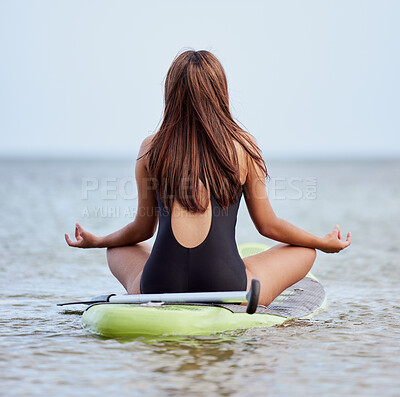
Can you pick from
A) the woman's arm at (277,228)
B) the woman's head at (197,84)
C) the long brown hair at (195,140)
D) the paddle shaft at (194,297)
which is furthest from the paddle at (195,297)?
A: the woman's head at (197,84)

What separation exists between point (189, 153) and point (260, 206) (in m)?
0.47

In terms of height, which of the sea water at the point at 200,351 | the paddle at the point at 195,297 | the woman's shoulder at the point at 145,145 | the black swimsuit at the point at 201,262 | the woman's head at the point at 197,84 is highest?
the woman's head at the point at 197,84

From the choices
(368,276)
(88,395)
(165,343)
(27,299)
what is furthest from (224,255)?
(368,276)

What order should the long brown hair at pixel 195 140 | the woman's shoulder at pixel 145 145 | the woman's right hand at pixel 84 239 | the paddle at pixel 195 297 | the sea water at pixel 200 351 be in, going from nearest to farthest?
the sea water at pixel 200 351 → the paddle at pixel 195 297 → the long brown hair at pixel 195 140 → the woman's shoulder at pixel 145 145 → the woman's right hand at pixel 84 239

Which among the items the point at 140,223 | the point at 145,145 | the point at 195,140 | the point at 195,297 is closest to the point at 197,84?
the point at 195,140

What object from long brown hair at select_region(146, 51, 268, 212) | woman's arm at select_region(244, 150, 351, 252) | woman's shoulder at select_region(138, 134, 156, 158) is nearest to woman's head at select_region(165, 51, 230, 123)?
long brown hair at select_region(146, 51, 268, 212)

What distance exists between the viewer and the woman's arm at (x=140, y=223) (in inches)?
124

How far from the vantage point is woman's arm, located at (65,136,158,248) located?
10.3ft

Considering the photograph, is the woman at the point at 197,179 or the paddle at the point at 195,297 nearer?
the paddle at the point at 195,297

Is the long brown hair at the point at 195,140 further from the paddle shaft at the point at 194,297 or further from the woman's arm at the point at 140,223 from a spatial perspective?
the paddle shaft at the point at 194,297

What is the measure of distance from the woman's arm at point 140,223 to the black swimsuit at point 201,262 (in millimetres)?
181

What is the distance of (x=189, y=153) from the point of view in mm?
2984

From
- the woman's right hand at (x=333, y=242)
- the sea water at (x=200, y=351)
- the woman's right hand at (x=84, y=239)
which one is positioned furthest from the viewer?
the woman's right hand at (x=84, y=239)

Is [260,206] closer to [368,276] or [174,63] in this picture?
[174,63]
